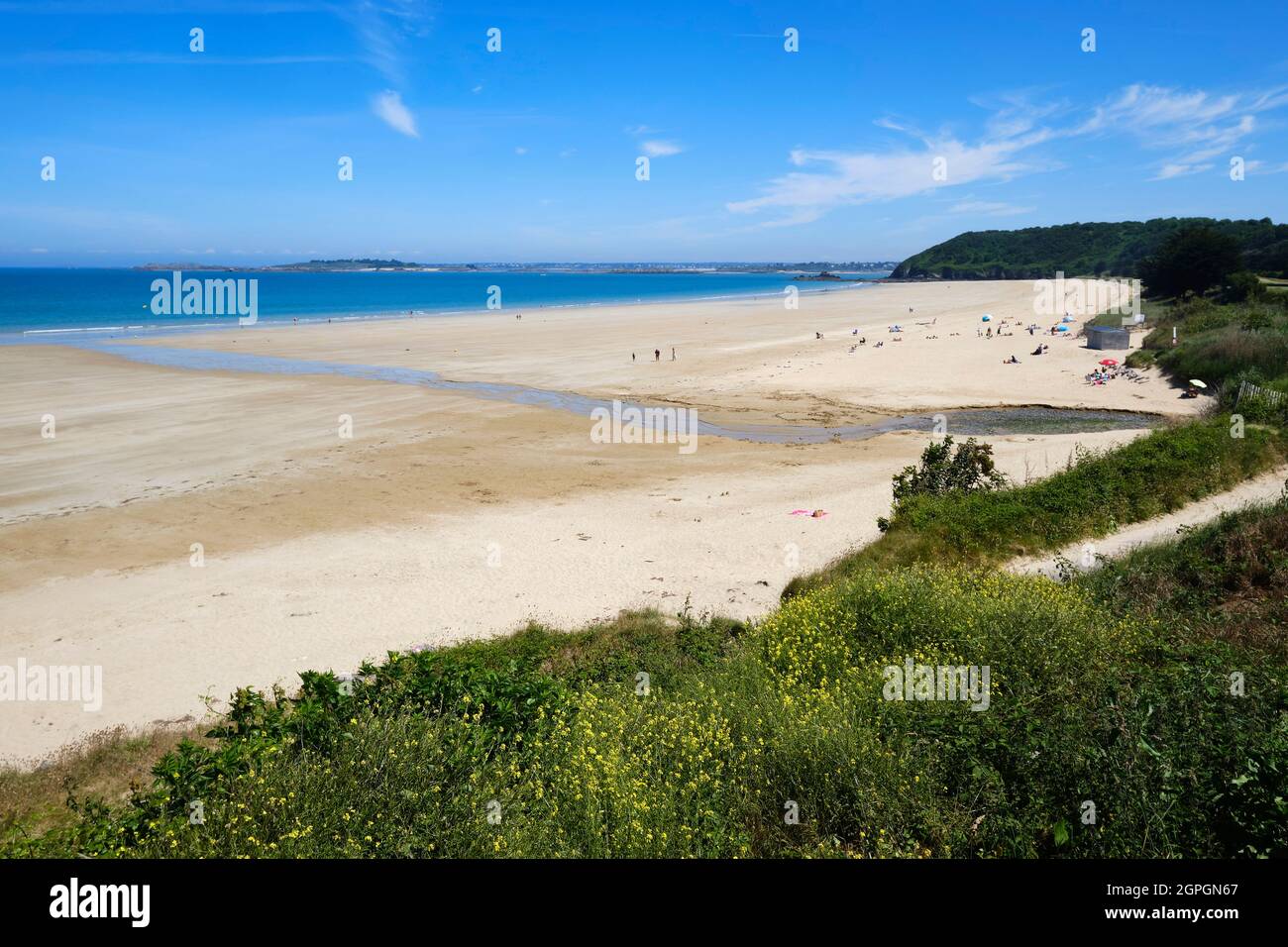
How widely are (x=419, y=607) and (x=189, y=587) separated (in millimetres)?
4427

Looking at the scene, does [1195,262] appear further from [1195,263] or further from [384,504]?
[384,504]

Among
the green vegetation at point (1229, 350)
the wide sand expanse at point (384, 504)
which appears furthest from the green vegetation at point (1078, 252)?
the wide sand expanse at point (384, 504)

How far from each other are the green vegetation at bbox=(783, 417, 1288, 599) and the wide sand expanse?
156cm

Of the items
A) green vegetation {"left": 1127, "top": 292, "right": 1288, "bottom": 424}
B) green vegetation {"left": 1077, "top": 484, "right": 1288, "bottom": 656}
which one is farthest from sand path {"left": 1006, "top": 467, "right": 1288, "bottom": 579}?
green vegetation {"left": 1127, "top": 292, "right": 1288, "bottom": 424}

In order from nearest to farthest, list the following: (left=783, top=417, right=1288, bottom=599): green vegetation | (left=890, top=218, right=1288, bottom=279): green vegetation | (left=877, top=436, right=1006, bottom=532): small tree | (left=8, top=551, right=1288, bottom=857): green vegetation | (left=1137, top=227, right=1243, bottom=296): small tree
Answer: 1. (left=8, top=551, right=1288, bottom=857): green vegetation
2. (left=783, top=417, right=1288, bottom=599): green vegetation
3. (left=877, top=436, right=1006, bottom=532): small tree
4. (left=1137, top=227, right=1243, bottom=296): small tree
5. (left=890, top=218, right=1288, bottom=279): green vegetation

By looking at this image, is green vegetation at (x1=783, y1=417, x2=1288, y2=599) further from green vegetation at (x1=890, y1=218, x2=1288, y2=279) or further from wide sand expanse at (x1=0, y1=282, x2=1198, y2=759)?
green vegetation at (x1=890, y1=218, x2=1288, y2=279)

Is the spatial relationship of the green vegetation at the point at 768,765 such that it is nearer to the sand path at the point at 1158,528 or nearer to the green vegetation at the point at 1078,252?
the sand path at the point at 1158,528

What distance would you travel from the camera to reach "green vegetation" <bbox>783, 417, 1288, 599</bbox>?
12.7m

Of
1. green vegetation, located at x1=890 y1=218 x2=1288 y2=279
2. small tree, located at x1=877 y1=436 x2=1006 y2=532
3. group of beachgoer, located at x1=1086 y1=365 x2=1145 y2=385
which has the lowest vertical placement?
small tree, located at x1=877 y1=436 x2=1006 y2=532

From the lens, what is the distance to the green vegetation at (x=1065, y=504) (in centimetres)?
1273

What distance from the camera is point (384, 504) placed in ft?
61.2

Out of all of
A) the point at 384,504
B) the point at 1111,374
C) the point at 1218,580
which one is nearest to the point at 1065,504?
the point at 1218,580
